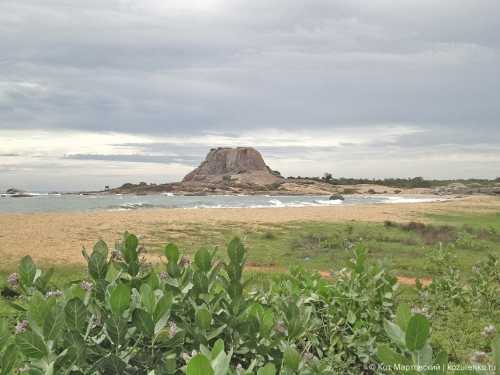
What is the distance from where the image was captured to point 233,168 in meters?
154

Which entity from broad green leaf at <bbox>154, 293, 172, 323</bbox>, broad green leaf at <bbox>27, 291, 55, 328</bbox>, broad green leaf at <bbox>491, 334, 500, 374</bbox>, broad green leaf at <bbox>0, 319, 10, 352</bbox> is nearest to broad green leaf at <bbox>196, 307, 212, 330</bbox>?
broad green leaf at <bbox>154, 293, 172, 323</bbox>

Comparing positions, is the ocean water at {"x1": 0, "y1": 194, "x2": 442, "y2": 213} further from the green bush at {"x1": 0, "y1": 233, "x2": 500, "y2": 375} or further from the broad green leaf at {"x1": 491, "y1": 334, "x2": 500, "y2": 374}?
the broad green leaf at {"x1": 491, "y1": 334, "x2": 500, "y2": 374}

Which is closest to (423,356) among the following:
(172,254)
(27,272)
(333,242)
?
(172,254)

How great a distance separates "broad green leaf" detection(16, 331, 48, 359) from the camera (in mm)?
1362

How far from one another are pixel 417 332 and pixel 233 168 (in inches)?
6016

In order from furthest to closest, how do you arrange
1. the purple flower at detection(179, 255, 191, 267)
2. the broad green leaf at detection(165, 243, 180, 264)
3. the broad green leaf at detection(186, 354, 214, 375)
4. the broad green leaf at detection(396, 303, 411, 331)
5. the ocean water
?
the ocean water, the purple flower at detection(179, 255, 191, 267), the broad green leaf at detection(165, 243, 180, 264), the broad green leaf at detection(396, 303, 411, 331), the broad green leaf at detection(186, 354, 214, 375)

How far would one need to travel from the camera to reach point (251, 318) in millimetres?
1896

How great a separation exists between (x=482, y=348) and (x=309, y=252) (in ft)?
37.0

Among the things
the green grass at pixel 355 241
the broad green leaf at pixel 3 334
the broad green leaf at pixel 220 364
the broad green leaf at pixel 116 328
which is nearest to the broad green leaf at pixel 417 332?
the broad green leaf at pixel 220 364

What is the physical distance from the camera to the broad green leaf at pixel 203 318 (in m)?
1.73

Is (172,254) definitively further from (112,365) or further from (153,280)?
(112,365)

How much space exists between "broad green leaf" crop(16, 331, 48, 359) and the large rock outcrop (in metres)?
137

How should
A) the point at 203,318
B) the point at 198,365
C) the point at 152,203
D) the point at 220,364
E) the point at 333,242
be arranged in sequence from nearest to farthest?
the point at 198,365 < the point at 220,364 < the point at 203,318 < the point at 333,242 < the point at 152,203

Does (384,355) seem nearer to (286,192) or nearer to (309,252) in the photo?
(309,252)
